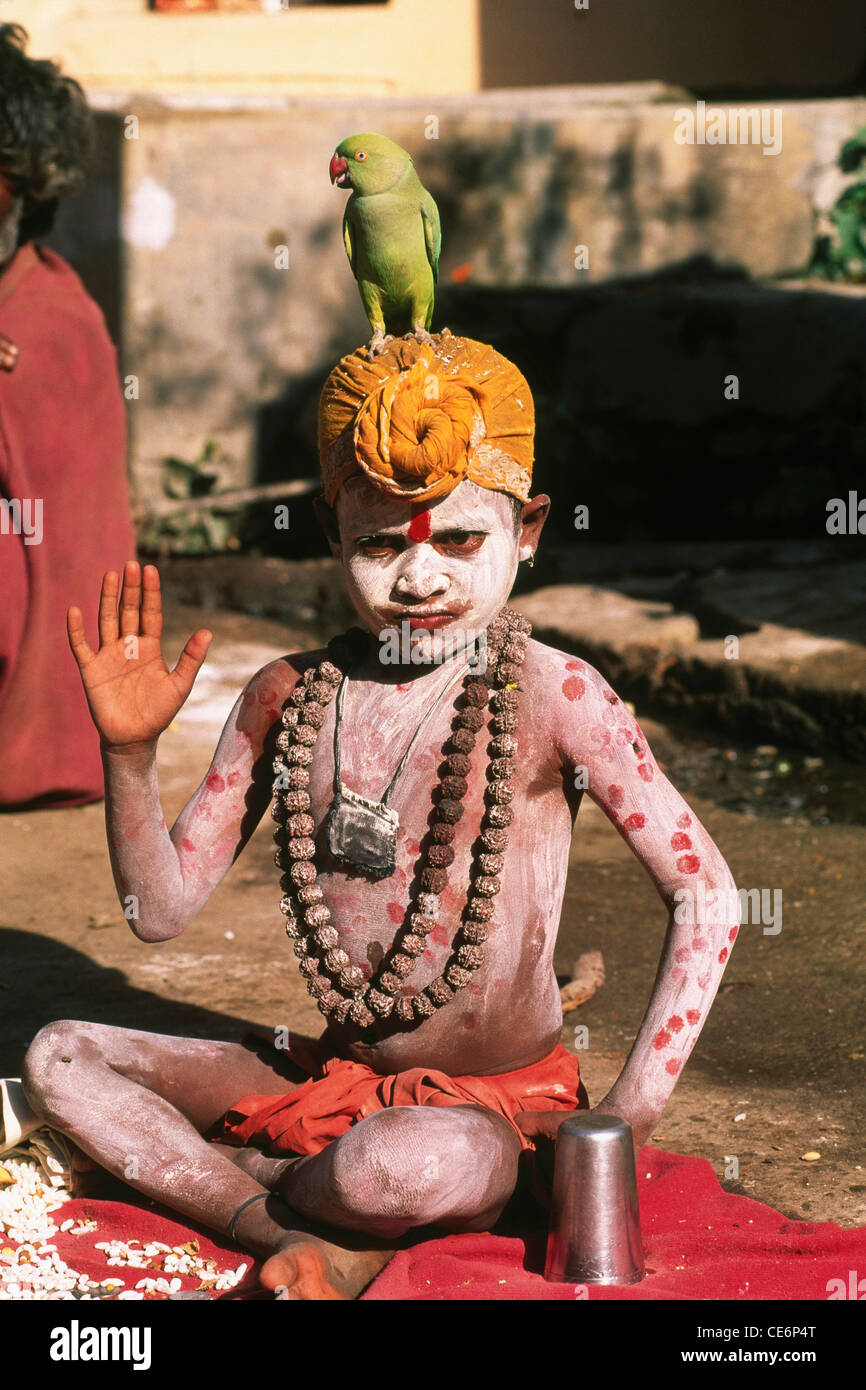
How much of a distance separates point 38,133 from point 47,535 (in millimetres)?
1327

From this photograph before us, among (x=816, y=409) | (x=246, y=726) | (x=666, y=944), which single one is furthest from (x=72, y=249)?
(x=666, y=944)

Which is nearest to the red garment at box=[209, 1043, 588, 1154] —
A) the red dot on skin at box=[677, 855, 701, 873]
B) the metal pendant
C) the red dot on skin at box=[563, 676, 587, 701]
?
the metal pendant

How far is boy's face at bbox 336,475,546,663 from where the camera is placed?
2705 mm

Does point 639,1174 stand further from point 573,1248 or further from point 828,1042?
point 828,1042

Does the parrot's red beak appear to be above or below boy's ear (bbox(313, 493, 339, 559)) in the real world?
above

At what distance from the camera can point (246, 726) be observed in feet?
9.71

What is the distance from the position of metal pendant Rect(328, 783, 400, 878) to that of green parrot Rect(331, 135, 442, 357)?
2.64ft

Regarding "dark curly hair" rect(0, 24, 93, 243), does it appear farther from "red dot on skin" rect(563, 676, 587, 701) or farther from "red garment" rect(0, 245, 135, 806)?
"red dot on skin" rect(563, 676, 587, 701)

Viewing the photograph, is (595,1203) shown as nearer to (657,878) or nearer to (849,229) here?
(657,878)

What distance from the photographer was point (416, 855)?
2.75m

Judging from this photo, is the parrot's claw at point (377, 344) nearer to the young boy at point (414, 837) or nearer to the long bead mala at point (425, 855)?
the young boy at point (414, 837)

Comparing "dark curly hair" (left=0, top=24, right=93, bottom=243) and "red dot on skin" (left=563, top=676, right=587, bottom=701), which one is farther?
"dark curly hair" (left=0, top=24, right=93, bottom=243)

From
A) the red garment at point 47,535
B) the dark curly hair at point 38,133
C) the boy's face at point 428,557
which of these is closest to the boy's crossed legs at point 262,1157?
the boy's face at point 428,557

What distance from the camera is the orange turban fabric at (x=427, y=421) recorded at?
2617mm
